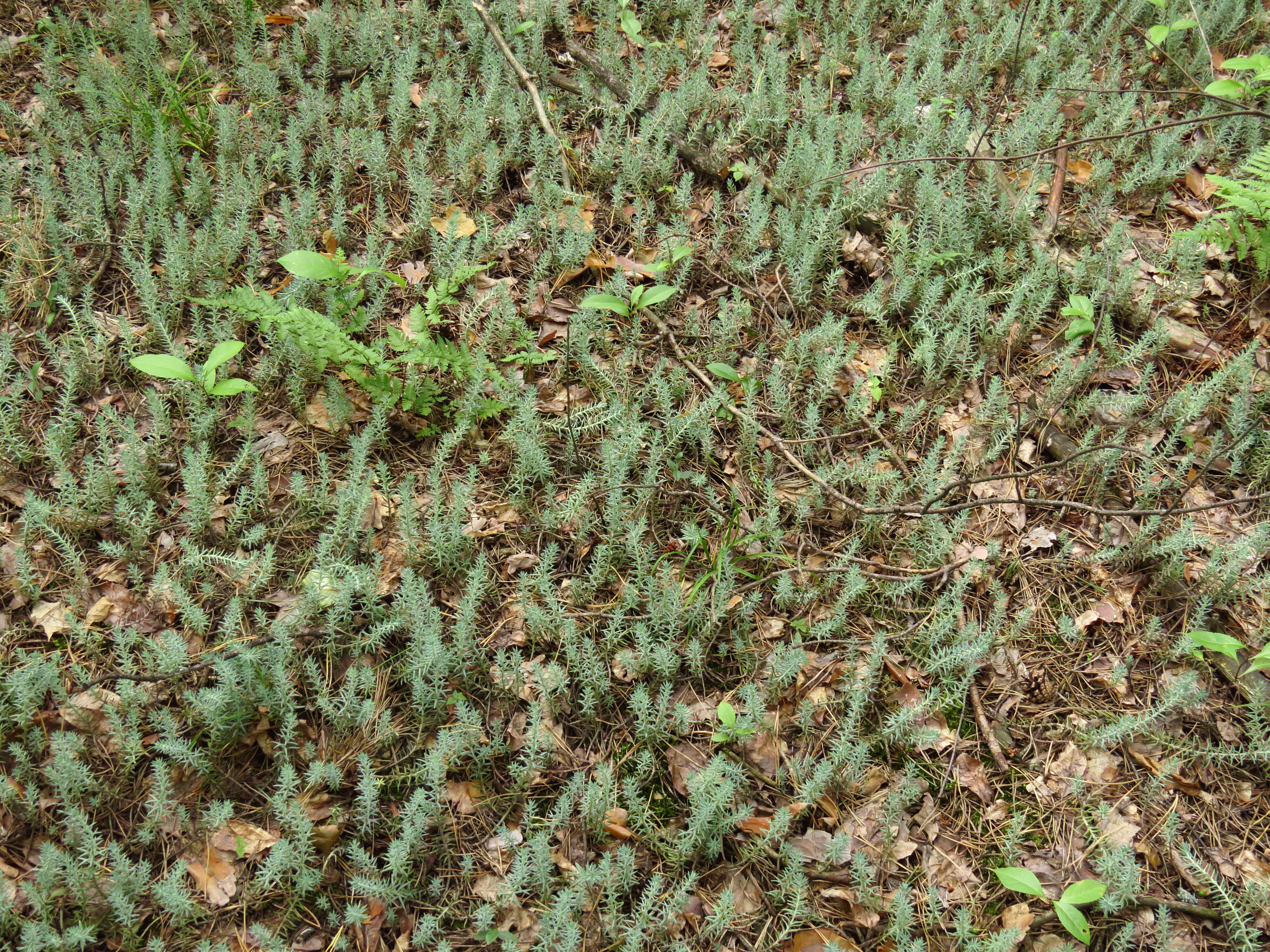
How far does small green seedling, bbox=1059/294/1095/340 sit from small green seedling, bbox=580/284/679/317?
6.22ft

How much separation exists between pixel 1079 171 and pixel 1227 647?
2979 mm

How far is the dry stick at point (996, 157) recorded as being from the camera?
3553 millimetres

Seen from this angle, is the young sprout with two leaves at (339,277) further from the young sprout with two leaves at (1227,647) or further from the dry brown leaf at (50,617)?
the young sprout with two leaves at (1227,647)

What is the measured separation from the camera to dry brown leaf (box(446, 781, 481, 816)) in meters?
2.69

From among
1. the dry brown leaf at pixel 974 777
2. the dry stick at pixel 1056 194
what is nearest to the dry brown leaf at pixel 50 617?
the dry brown leaf at pixel 974 777

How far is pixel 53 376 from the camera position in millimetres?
3484

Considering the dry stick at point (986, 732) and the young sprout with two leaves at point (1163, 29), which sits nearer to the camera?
the dry stick at point (986, 732)

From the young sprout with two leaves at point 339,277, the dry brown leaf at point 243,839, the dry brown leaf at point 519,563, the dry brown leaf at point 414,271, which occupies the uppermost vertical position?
the young sprout with two leaves at point 339,277

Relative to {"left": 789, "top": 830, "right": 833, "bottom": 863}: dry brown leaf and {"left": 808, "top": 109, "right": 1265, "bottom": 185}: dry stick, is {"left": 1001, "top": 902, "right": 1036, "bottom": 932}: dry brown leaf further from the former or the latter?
{"left": 808, "top": 109, "right": 1265, "bottom": 185}: dry stick

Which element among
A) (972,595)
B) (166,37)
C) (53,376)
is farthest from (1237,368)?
(166,37)

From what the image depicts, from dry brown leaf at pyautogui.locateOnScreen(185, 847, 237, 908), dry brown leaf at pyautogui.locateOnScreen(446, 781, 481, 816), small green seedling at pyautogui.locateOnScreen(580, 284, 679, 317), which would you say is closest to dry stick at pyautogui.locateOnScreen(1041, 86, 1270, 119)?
small green seedling at pyautogui.locateOnScreen(580, 284, 679, 317)

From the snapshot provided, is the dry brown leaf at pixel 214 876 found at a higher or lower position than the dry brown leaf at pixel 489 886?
higher

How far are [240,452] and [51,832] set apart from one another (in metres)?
1.49

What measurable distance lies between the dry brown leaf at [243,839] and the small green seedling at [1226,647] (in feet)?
10.9
